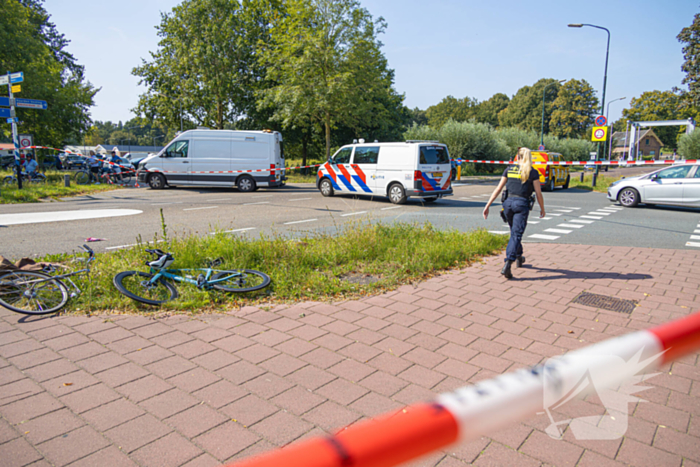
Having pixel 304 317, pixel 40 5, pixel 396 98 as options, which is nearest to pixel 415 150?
pixel 304 317

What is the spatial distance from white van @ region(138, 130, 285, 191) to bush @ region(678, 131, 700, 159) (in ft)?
121

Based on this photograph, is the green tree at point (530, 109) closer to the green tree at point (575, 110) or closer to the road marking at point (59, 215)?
the green tree at point (575, 110)

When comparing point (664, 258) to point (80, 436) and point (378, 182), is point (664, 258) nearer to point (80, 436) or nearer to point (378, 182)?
point (80, 436)

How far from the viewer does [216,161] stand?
742 inches

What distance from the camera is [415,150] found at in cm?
1444

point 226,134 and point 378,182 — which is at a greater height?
point 226,134

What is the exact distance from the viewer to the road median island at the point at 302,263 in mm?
4707

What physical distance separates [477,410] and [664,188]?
54.8 ft

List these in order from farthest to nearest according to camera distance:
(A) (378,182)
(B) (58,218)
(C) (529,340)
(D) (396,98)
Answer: (D) (396,98)
(A) (378,182)
(B) (58,218)
(C) (529,340)

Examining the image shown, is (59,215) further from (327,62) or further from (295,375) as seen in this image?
(327,62)

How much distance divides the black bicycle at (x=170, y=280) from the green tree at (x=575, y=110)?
3207 inches

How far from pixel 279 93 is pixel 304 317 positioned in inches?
905

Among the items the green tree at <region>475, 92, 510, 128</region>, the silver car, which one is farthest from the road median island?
the green tree at <region>475, 92, 510, 128</region>

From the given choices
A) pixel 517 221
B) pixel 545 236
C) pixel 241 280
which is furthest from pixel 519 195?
pixel 545 236
